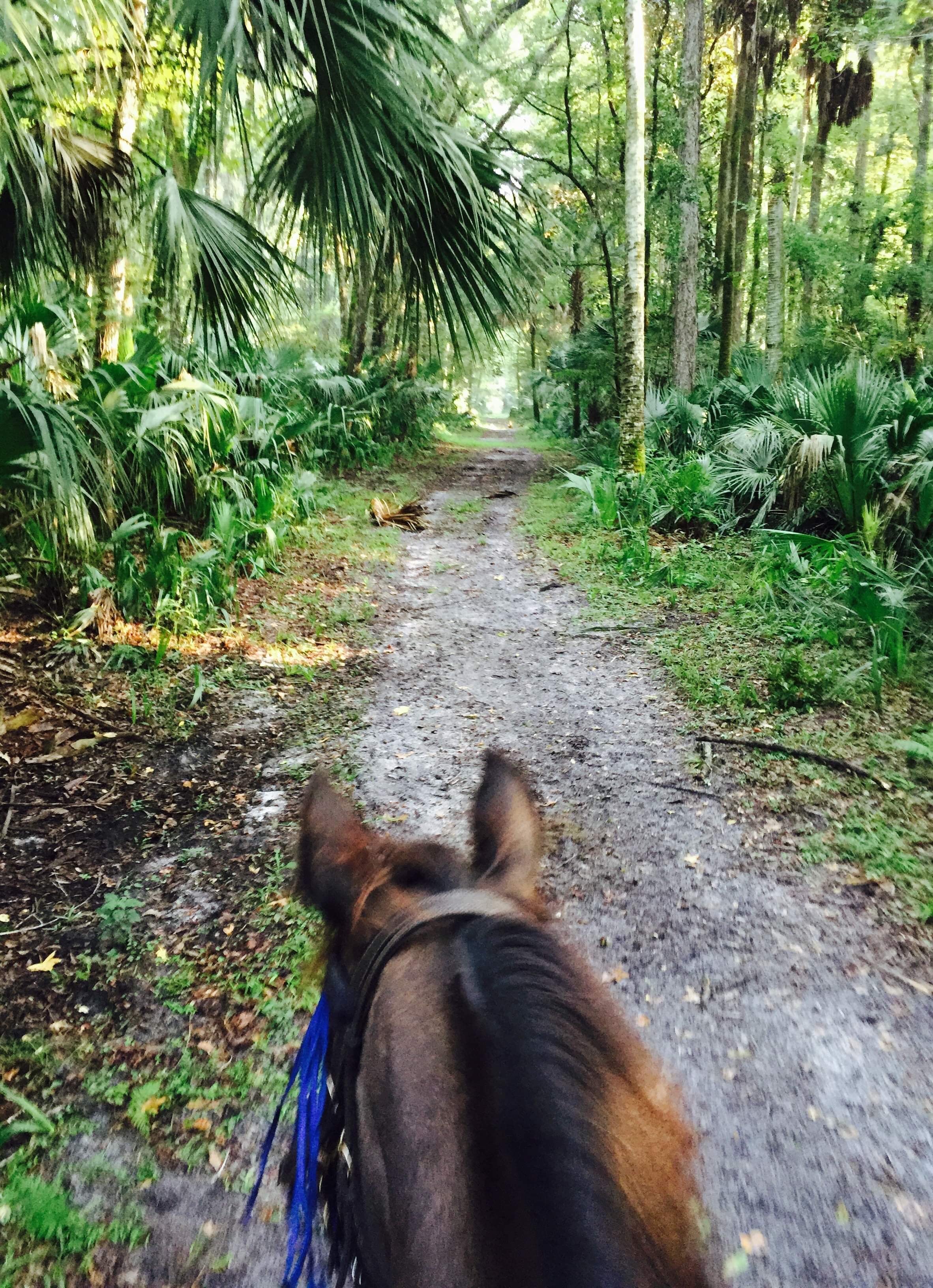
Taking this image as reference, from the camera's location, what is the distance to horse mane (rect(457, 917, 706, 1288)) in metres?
0.80

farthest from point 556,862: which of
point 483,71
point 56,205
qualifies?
point 56,205

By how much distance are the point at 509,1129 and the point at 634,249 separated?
31.4 feet

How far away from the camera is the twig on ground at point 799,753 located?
11.9 feet

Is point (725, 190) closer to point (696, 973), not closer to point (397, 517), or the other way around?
point (397, 517)

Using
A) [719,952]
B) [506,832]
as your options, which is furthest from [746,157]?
[506,832]

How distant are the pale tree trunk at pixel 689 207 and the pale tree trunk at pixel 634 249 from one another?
2.82m

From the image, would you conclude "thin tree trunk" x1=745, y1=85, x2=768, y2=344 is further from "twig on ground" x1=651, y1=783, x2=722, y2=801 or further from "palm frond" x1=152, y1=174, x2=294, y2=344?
"twig on ground" x1=651, y1=783, x2=722, y2=801

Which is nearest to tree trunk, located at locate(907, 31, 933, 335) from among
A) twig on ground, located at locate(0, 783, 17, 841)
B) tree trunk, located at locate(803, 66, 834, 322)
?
tree trunk, located at locate(803, 66, 834, 322)

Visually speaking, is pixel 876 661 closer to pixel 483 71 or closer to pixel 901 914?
pixel 901 914

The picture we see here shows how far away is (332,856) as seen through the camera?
1.38m

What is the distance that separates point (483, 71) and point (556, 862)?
11.7 ft

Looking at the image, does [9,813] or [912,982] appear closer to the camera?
[912,982]

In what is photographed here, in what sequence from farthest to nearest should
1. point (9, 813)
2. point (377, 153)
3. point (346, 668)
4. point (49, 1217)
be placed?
point (346, 668), point (377, 153), point (9, 813), point (49, 1217)

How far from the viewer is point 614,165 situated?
1439cm
